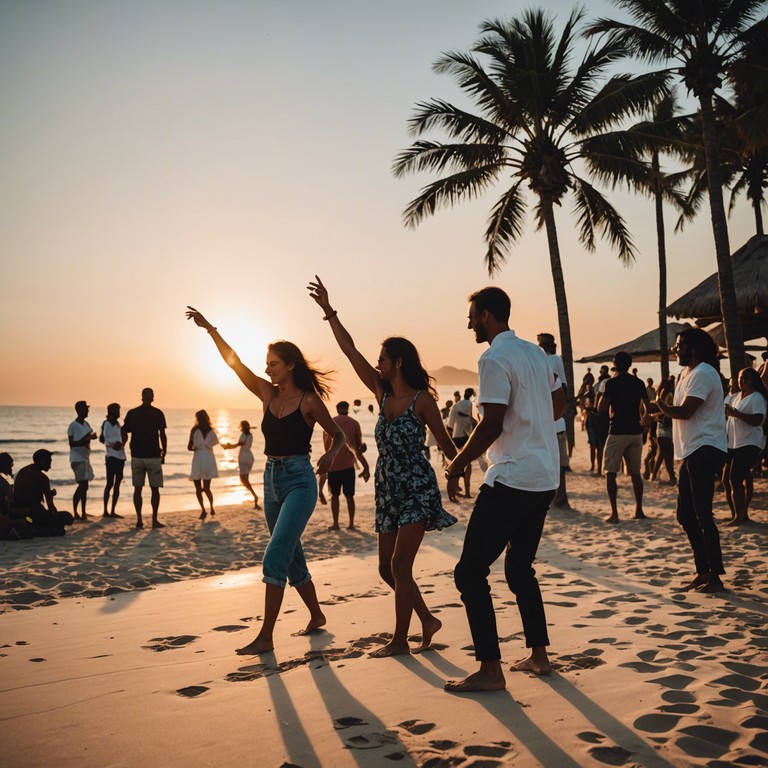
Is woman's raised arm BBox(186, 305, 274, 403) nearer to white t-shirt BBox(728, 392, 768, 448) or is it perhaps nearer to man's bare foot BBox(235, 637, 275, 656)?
man's bare foot BBox(235, 637, 275, 656)

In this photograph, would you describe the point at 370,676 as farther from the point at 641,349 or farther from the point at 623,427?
the point at 641,349

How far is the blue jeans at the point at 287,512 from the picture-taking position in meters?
4.25

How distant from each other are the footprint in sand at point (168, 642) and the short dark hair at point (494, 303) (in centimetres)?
272

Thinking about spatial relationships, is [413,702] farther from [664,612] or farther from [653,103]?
[653,103]

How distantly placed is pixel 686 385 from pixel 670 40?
10.9 metres

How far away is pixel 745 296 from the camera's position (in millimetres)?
15086

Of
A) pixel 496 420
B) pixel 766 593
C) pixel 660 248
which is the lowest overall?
pixel 766 593

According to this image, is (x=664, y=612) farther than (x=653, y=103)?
No

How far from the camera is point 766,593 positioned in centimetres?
537

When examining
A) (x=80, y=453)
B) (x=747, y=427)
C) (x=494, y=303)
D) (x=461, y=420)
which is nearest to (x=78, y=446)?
(x=80, y=453)

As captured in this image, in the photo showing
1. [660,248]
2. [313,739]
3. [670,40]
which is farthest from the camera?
[660,248]

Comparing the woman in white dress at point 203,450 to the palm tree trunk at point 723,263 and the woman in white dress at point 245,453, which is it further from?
the palm tree trunk at point 723,263

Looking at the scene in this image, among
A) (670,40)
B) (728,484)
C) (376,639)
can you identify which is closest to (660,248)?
(670,40)

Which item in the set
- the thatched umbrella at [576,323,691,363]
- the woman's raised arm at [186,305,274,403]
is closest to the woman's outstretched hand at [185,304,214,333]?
the woman's raised arm at [186,305,274,403]
